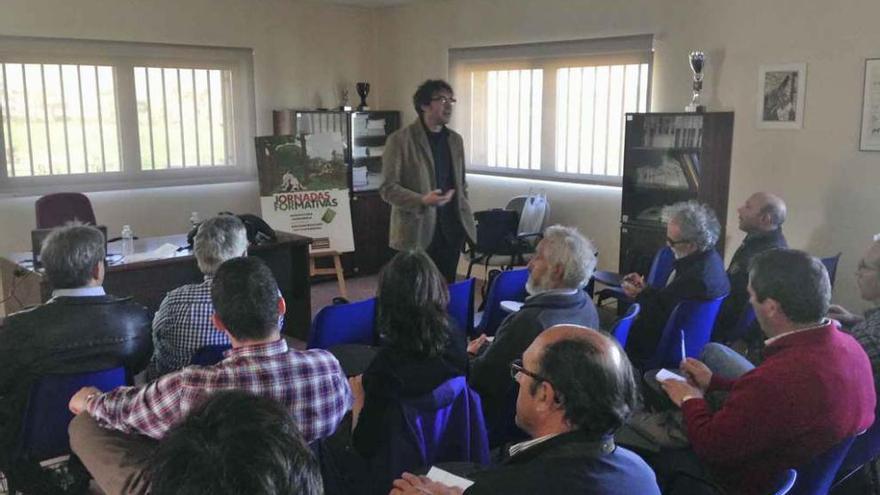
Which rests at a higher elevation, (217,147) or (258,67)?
(258,67)

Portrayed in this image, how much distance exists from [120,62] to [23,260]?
8.21 ft

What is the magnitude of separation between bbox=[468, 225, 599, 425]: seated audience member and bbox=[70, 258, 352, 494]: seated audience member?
2.03 feet

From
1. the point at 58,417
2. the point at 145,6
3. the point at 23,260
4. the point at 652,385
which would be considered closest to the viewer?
the point at 58,417

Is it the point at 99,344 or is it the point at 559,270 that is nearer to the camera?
the point at 99,344

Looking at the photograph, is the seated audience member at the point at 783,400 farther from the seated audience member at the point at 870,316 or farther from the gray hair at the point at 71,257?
the gray hair at the point at 71,257

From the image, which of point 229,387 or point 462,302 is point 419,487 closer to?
point 229,387

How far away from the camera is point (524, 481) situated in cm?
136

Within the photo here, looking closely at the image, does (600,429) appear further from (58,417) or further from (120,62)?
(120,62)

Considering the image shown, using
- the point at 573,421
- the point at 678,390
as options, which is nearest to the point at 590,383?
the point at 573,421

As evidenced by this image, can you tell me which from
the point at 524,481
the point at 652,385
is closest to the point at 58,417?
the point at 524,481

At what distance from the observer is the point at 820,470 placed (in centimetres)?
187

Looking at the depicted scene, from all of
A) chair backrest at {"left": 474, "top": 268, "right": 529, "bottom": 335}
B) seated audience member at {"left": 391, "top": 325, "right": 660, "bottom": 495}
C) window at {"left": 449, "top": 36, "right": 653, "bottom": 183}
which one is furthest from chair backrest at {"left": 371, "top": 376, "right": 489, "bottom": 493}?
window at {"left": 449, "top": 36, "right": 653, "bottom": 183}

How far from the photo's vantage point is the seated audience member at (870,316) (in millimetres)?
2568

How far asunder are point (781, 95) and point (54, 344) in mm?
4302
